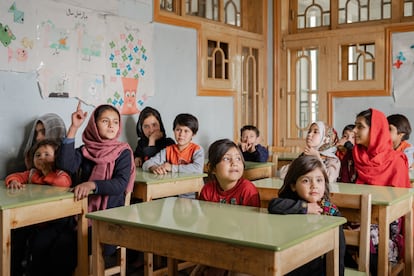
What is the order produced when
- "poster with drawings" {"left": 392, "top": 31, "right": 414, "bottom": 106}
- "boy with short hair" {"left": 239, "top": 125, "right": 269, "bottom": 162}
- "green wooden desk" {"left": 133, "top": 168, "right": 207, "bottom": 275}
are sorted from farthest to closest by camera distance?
1. "poster with drawings" {"left": 392, "top": 31, "right": 414, "bottom": 106}
2. "boy with short hair" {"left": 239, "top": 125, "right": 269, "bottom": 162}
3. "green wooden desk" {"left": 133, "top": 168, "right": 207, "bottom": 275}

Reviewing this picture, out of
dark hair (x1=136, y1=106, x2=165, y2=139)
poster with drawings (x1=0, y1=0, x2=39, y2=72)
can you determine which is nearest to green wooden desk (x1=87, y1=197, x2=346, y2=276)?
poster with drawings (x1=0, y1=0, x2=39, y2=72)

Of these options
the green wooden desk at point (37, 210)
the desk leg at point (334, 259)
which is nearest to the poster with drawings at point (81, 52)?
the green wooden desk at point (37, 210)

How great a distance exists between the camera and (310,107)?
19.8ft

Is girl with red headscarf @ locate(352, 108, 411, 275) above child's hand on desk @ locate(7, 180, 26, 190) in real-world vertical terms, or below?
above

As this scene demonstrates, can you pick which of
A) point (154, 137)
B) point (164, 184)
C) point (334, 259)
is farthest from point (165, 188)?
point (334, 259)

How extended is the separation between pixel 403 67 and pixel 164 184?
3.11 meters

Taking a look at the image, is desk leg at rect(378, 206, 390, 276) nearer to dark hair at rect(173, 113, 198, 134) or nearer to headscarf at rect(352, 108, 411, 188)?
headscarf at rect(352, 108, 411, 188)

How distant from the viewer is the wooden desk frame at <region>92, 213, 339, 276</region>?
1697mm

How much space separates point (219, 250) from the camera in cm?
179

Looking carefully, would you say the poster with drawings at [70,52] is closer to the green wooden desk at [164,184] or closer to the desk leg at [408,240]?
the green wooden desk at [164,184]

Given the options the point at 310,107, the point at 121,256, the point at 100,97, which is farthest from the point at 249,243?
the point at 310,107

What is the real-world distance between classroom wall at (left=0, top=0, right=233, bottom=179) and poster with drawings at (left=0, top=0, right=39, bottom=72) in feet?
0.22

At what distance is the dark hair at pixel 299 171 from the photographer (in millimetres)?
2402

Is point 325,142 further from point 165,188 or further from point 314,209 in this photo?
point 314,209
